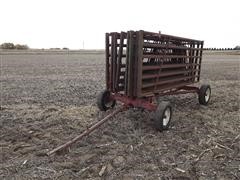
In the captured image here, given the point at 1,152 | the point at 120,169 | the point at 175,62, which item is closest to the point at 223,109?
the point at 175,62

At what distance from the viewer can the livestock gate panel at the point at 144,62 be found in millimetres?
5984

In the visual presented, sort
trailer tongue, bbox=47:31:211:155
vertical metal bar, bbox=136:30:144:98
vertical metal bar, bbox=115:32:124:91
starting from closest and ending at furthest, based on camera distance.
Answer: vertical metal bar, bbox=136:30:144:98 → trailer tongue, bbox=47:31:211:155 → vertical metal bar, bbox=115:32:124:91

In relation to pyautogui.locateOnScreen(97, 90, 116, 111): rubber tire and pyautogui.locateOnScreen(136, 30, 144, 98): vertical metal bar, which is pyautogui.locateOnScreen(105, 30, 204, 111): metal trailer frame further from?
pyautogui.locateOnScreen(97, 90, 116, 111): rubber tire

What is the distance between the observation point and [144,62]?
664 centimetres

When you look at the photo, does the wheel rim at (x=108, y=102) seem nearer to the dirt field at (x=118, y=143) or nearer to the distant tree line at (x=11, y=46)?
the dirt field at (x=118, y=143)

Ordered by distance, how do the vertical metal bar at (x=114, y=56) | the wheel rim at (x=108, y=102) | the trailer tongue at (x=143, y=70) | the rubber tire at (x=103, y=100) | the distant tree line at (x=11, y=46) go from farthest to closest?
the distant tree line at (x=11, y=46), the wheel rim at (x=108, y=102), the rubber tire at (x=103, y=100), the vertical metal bar at (x=114, y=56), the trailer tongue at (x=143, y=70)

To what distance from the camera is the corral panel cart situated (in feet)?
19.5

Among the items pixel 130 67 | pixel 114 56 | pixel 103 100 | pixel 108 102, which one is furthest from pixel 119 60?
pixel 108 102

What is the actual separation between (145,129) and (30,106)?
348 cm

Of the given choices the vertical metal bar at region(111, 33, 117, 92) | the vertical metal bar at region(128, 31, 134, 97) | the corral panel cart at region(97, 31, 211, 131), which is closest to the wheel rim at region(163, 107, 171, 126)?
the corral panel cart at region(97, 31, 211, 131)

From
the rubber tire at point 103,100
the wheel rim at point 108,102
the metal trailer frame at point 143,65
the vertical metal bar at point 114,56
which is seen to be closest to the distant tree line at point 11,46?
the wheel rim at point 108,102

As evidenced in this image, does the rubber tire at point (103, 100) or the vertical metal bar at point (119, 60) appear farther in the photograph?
the rubber tire at point (103, 100)

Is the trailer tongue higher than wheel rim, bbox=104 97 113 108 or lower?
higher

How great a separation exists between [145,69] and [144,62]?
23.2 inches
